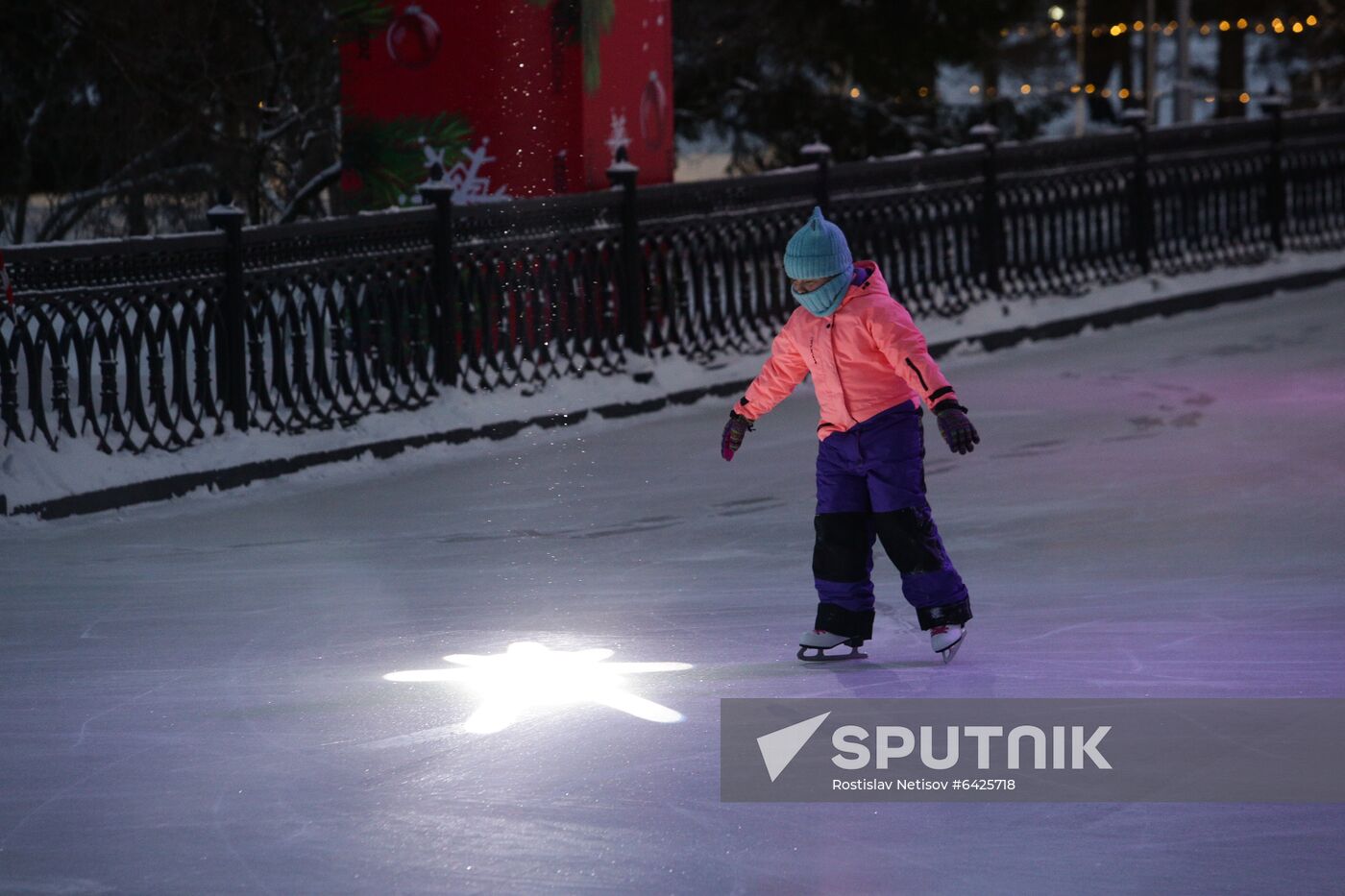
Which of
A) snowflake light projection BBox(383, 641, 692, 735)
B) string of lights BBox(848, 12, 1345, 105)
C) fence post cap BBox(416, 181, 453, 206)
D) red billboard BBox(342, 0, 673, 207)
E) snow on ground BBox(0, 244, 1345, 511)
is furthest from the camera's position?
string of lights BBox(848, 12, 1345, 105)

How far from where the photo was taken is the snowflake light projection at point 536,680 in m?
6.81

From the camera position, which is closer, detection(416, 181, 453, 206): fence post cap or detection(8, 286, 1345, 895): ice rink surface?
detection(8, 286, 1345, 895): ice rink surface

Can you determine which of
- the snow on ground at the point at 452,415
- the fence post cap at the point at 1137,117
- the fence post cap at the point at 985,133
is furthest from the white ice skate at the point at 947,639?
the fence post cap at the point at 1137,117

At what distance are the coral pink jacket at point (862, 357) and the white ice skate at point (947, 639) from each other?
2.43 ft

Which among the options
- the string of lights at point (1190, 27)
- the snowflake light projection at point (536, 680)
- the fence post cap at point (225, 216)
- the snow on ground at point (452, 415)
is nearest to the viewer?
the snowflake light projection at point (536, 680)

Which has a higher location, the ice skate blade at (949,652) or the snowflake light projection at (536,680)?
the ice skate blade at (949,652)

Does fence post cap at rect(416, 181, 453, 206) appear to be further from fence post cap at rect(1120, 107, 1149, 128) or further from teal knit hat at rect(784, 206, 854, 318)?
fence post cap at rect(1120, 107, 1149, 128)

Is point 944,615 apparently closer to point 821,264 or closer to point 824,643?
point 824,643

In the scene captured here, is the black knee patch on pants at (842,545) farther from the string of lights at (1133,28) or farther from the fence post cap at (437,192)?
the string of lights at (1133,28)

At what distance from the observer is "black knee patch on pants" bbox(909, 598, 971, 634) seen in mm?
7305

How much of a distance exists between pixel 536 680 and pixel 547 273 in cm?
694

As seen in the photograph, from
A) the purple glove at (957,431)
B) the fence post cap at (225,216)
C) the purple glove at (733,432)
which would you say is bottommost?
the purple glove at (733,432)

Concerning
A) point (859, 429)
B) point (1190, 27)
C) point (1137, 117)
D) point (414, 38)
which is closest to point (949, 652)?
point (859, 429)

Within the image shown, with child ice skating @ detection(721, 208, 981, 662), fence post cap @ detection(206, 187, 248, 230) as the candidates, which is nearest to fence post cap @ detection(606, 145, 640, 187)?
fence post cap @ detection(206, 187, 248, 230)
